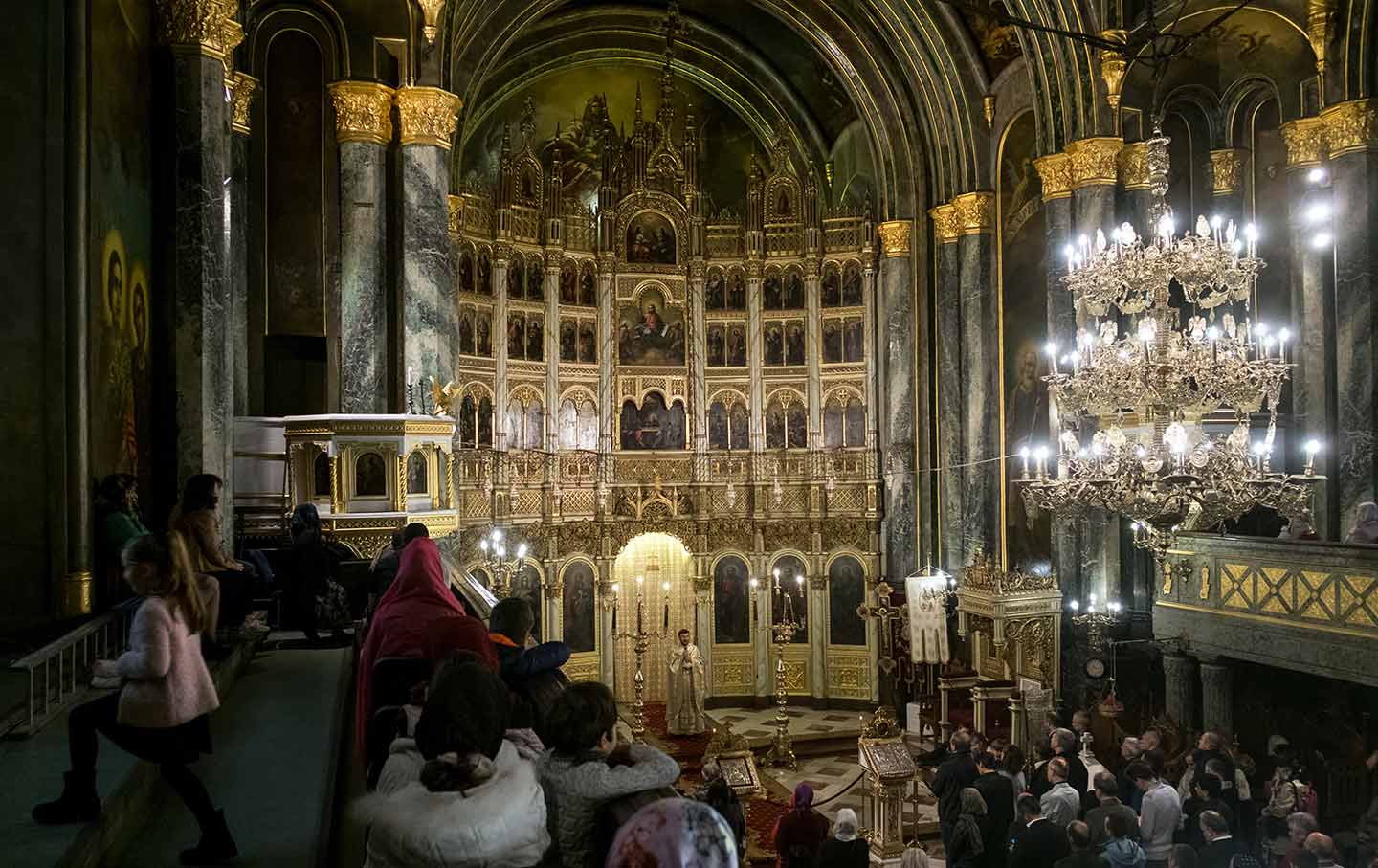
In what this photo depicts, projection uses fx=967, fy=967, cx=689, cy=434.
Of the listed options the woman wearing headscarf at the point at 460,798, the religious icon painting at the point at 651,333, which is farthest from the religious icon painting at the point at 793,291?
the woman wearing headscarf at the point at 460,798

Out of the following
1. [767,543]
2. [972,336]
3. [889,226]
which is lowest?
[767,543]

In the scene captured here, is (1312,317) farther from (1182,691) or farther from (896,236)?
(896,236)

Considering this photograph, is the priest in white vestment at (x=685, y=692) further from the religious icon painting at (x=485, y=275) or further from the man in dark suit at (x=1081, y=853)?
the man in dark suit at (x=1081, y=853)

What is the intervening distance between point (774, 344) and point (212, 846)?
20.7 m

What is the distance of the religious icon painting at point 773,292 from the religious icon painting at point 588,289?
4.20 meters

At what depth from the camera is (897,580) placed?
Result: 72.3ft

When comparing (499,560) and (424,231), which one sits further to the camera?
(499,560)

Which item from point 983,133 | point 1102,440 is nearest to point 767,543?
point 983,133

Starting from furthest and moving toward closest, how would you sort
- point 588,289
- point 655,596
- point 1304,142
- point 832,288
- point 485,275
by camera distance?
point 655,596
point 832,288
point 588,289
point 485,275
point 1304,142

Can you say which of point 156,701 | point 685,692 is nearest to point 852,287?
point 685,692

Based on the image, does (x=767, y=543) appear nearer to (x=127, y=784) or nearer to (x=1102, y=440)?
(x=1102, y=440)

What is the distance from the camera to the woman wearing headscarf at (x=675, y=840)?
2.67 metres

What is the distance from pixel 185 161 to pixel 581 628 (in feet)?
53.7

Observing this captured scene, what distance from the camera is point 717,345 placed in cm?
2392
